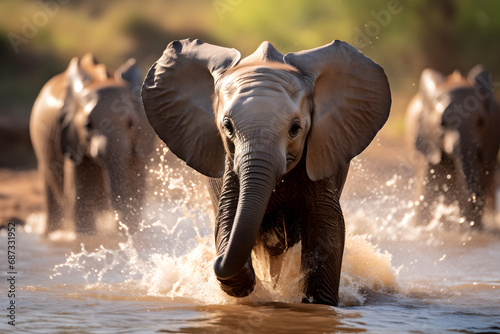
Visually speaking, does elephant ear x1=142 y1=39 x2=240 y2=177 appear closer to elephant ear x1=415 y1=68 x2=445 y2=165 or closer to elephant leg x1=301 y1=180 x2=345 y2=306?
elephant leg x1=301 y1=180 x2=345 y2=306

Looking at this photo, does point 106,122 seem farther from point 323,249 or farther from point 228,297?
Answer: point 323,249

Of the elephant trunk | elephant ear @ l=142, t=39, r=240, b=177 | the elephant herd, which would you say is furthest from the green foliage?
the elephant trunk

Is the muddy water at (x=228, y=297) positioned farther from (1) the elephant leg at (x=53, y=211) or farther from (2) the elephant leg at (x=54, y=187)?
(2) the elephant leg at (x=54, y=187)

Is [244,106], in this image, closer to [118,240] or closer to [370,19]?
[118,240]

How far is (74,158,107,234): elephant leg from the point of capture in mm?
8383

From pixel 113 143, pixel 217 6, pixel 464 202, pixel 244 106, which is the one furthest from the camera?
pixel 217 6

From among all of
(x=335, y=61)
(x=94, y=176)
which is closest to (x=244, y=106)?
(x=335, y=61)

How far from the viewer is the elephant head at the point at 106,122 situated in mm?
8125

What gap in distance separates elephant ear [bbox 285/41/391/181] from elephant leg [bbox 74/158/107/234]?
423 centimetres

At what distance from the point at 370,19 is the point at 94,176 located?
13.5m

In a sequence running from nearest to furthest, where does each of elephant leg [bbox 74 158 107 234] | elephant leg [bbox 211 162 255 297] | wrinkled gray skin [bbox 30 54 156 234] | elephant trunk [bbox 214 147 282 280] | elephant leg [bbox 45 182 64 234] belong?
elephant trunk [bbox 214 147 282 280]
elephant leg [bbox 211 162 255 297]
wrinkled gray skin [bbox 30 54 156 234]
elephant leg [bbox 74 158 107 234]
elephant leg [bbox 45 182 64 234]

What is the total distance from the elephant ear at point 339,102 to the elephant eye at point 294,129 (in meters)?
0.23

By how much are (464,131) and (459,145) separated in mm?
193

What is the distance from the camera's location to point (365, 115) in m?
4.53
